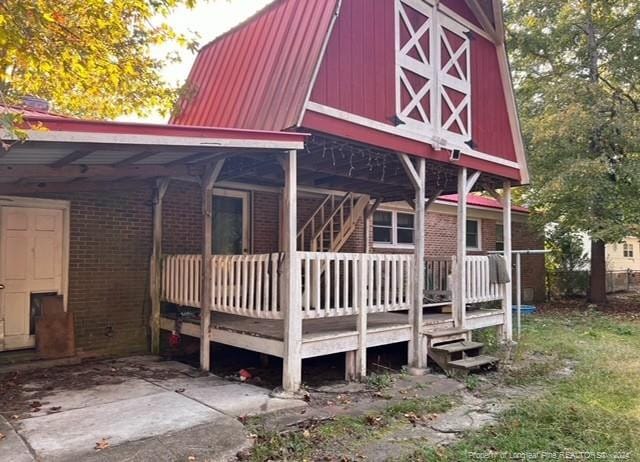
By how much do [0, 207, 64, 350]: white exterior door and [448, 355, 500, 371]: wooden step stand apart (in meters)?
5.91

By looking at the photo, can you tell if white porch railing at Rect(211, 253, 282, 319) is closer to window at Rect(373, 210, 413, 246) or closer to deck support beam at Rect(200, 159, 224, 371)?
deck support beam at Rect(200, 159, 224, 371)

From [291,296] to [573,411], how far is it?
11.1ft

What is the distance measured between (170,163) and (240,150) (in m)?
1.54

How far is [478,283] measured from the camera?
8.73 metres

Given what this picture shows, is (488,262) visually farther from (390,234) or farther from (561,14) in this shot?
(561,14)

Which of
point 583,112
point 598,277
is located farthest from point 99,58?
point 598,277

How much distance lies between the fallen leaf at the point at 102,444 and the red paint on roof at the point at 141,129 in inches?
104

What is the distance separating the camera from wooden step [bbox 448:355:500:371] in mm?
6871

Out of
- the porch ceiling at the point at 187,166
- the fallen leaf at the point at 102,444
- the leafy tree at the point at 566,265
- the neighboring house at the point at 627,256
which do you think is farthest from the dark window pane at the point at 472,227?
the neighboring house at the point at 627,256

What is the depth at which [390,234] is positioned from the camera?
43.1ft

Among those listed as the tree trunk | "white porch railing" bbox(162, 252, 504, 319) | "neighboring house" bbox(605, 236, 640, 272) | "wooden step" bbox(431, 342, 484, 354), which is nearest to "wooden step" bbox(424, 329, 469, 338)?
"wooden step" bbox(431, 342, 484, 354)

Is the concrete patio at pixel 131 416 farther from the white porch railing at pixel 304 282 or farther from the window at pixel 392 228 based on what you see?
the window at pixel 392 228

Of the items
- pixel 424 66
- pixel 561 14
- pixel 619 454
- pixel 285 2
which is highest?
pixel 561 14

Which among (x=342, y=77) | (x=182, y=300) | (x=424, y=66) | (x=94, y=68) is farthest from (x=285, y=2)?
(x=94, y=68)
